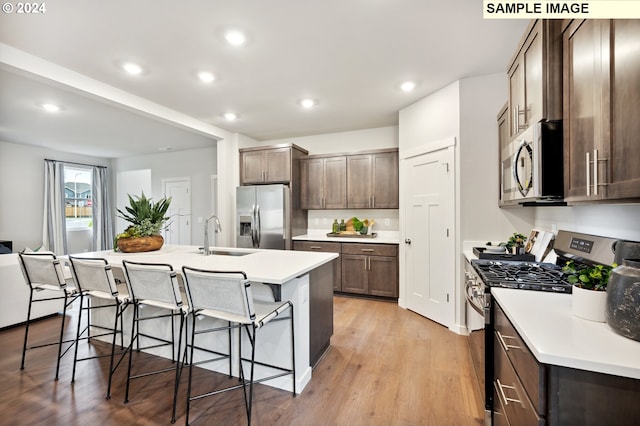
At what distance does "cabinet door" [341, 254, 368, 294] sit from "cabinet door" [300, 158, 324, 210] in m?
1.06

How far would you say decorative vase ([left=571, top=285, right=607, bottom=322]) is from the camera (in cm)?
103

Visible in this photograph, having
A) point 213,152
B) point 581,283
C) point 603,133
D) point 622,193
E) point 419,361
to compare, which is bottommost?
point 419,361

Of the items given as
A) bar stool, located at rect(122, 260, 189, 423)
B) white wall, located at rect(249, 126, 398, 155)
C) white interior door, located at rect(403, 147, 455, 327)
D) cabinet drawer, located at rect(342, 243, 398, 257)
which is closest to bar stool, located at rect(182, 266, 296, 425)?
bar stool, located at rect(122, 260, 189, 423)

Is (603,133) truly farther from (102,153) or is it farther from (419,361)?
(102,153)

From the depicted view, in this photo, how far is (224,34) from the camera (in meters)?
2.26

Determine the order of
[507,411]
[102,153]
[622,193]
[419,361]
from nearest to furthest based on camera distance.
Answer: [622,193]
[507,411]
[419,361]
[102,153]

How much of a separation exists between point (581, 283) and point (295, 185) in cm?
401

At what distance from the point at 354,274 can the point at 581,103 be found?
3.38 m

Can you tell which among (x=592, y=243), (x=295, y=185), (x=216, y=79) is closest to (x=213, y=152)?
(x=295, y=185)

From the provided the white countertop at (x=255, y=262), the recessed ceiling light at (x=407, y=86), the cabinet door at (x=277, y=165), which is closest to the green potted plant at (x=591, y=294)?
the white countertop at (x=255, y=262)

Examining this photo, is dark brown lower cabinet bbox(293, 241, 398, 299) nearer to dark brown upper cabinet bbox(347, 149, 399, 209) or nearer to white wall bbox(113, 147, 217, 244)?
dark brown upper cabinet bbox(347, 149, 399, 209)

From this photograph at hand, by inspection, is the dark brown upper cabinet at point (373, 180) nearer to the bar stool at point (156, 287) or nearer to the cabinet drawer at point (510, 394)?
the cabinet drawer at point (510, 394)

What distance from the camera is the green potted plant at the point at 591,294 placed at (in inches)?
40.6

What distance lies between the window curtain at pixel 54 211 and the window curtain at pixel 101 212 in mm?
721
